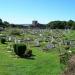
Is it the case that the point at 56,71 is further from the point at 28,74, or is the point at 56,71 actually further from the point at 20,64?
the point at 20,64

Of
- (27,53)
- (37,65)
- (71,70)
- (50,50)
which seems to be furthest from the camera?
(50,50)

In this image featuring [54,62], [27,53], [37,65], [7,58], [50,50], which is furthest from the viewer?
[50,50]

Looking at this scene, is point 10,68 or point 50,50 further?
→ point 50,50

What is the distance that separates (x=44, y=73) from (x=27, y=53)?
8.00m

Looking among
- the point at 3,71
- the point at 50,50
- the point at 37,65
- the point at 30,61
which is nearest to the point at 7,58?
the point at 30,61

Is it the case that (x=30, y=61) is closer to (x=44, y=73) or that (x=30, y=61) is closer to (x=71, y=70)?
(x=44, y=73)

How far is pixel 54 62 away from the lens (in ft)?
69.1

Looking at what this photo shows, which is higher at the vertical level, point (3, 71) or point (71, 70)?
point (71, 70)

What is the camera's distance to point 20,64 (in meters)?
20.0

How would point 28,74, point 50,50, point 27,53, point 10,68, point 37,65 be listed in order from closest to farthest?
point 28,74, point 10,68, point 37,65, point 27,53, point 50,50

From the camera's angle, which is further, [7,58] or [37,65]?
[7,58]

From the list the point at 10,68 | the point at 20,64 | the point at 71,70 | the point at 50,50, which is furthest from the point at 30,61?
the point at 71,70

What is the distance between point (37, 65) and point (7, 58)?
12.5ft

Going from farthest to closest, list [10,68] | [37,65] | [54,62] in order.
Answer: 1. [54,62]
2. [37,65]
3. [10,68]
